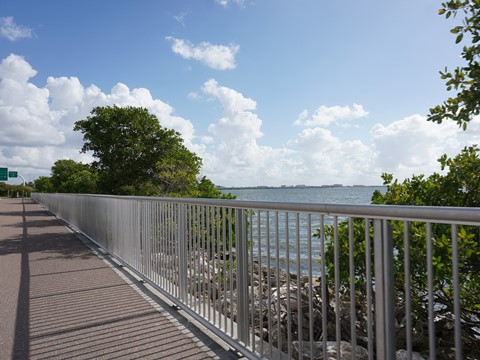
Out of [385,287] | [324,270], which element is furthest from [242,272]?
[385,287]

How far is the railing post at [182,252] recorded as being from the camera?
15.5 ft

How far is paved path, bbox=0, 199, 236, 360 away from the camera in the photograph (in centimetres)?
360

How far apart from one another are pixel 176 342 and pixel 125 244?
3.72 m

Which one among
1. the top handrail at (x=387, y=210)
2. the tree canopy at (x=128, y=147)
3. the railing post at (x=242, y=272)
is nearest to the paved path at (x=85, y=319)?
the railing post at (x=242, y=272)

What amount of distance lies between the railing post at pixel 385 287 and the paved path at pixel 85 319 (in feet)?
5.57

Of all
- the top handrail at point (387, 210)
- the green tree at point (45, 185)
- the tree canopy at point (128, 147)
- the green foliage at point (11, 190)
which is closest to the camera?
the top handrail at point (387, 210)

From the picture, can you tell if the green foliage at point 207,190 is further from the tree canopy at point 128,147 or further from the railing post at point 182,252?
the railing post at point 182,252

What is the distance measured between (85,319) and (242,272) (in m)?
2.10

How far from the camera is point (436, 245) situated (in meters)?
3.46

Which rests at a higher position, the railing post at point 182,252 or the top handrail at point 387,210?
the top handrail at point 387,210

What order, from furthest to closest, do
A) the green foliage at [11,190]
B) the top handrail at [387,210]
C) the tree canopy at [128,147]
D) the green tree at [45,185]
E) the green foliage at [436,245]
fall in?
the green foliage at [11,190], the green tree at [45,185], the tree canopy at [128,147], the green foliage at [436,245], the top handrail at [387,210]

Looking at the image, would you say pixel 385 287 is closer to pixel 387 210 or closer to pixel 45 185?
pixel 387 210

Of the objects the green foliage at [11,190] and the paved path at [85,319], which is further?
the green foliage at [11,190]

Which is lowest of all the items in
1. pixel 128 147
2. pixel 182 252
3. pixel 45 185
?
pixel 182 252
